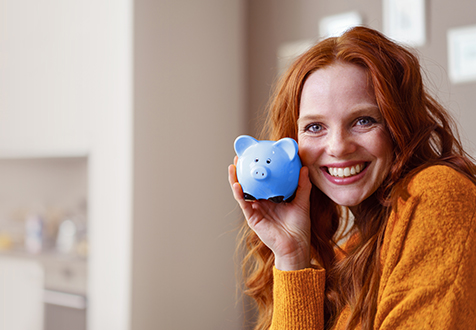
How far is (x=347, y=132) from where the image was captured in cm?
85

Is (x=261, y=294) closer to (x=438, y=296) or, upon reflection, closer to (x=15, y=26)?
(x=438, y=296)

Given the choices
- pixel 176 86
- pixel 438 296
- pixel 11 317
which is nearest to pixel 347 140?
pixel 438 296

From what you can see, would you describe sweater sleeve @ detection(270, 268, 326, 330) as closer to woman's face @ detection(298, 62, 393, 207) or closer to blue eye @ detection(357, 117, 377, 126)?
woman's face @ detection(298, 62, 393, 207)

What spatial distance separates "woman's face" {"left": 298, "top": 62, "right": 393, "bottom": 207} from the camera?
0.84m

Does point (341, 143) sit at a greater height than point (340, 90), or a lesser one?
lesser

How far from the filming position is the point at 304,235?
94 centimetres

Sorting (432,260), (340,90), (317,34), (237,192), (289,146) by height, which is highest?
(317,34)

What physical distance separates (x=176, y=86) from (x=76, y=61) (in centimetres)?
43

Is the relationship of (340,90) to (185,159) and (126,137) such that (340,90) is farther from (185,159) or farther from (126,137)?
(185,159)

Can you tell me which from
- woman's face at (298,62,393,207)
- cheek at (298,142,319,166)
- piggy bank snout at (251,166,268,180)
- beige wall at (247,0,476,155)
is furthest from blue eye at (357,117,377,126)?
beige wall at (247,0,476,155)

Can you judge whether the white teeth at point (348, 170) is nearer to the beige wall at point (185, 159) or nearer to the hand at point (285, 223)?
the hand at point (285, 223)

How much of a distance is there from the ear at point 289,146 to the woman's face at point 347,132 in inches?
1.9

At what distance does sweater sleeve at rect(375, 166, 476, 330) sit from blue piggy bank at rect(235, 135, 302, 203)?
24 cm

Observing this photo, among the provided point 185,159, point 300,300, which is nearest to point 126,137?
point 185,159
